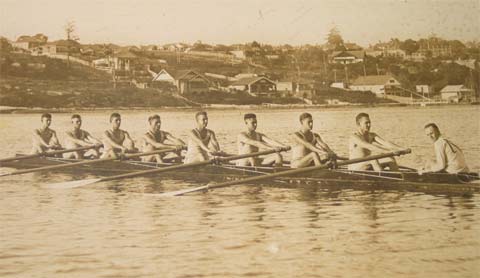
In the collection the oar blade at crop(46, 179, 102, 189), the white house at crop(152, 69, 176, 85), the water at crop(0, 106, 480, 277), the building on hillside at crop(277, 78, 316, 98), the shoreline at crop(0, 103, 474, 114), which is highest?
the white house at crop(152, 69, 176, 85)

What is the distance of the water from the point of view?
2928mm

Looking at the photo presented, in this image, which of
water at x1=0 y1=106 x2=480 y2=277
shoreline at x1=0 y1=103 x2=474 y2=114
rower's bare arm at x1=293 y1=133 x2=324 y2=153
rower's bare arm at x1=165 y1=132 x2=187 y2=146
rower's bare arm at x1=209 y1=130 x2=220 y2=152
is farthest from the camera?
rower's bare arm at x1=165 y1=132 x2=187 y2=146

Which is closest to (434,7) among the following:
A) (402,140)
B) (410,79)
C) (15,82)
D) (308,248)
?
(410,79)

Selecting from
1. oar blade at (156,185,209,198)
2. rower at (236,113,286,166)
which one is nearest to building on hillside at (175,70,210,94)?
rower at (236,113,286,166)

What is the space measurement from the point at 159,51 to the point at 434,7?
178cm

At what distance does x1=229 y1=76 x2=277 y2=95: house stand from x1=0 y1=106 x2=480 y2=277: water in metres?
0.16

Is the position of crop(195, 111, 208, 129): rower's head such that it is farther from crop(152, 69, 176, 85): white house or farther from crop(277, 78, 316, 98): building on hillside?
crop(277, 78, 316, 98): building on hillside

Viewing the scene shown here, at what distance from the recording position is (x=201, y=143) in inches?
153

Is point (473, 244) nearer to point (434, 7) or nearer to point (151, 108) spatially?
point (434, 7)

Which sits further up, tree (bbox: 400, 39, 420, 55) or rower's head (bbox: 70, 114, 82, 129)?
tree (bbox: 400, 39, 420, 55)

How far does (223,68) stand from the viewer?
12.1 feet

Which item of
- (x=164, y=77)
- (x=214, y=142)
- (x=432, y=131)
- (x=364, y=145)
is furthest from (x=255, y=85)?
(x=432, y=131)

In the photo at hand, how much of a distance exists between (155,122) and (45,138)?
763 mm

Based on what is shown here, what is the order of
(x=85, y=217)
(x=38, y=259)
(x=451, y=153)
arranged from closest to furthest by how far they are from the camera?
(x=38, y=259), (x=85, y=217), (x=451, y=153)
